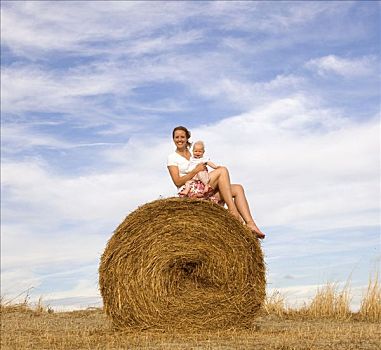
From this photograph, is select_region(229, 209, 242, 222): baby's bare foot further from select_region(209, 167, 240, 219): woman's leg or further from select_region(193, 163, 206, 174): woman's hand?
select_region(193, 163, 206, 174): woman's hand

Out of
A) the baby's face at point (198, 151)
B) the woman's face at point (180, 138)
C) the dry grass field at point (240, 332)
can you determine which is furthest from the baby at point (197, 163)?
the dry grass field at point (240, 332)

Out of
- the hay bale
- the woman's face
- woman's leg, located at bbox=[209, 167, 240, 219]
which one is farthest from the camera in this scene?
the woman's face

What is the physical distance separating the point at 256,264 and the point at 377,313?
3.71 meters

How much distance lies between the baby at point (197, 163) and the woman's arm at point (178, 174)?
43 millimetres

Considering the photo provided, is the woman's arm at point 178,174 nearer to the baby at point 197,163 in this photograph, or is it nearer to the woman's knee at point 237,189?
the baby at point 197,163

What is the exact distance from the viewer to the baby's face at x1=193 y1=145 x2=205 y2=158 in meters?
8.77

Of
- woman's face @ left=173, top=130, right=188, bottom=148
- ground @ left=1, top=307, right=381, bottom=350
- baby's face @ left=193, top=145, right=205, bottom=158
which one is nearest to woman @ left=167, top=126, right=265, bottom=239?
woman's face @ left=173, top=130, right=188, bottom=148

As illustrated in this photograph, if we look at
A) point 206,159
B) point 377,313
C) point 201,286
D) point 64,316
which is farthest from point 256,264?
point 64,316

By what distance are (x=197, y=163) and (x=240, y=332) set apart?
207 centimetres

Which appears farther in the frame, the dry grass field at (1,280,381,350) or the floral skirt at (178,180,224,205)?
the floral skirt at (178,180,224,205)

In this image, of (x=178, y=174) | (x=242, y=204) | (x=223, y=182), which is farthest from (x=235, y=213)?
(x=178, y=174)

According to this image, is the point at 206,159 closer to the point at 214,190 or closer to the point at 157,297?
the point at 214,190

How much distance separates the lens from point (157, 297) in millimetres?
8609

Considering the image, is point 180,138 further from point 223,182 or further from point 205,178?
point 223,182
